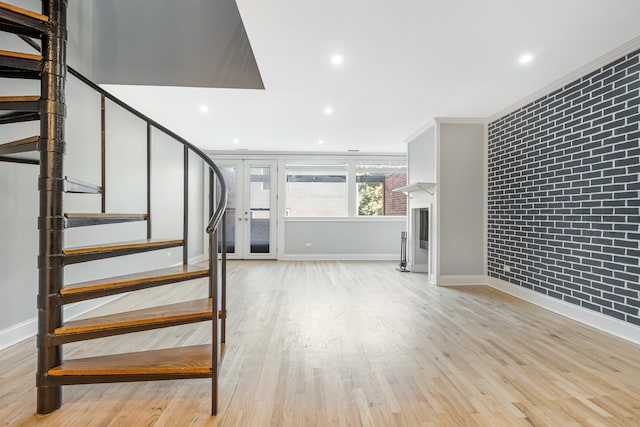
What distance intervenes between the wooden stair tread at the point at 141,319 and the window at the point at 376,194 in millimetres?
5917

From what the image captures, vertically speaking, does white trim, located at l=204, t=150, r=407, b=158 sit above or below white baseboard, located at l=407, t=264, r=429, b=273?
above

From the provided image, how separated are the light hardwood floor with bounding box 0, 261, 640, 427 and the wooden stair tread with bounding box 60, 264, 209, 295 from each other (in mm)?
653

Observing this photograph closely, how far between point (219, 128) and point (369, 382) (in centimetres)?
476

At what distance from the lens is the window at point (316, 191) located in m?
7.51

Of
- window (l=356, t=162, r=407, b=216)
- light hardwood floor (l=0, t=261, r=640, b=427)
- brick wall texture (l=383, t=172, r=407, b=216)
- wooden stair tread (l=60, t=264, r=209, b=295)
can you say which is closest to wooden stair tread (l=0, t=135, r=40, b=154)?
wooden stair tread (l=60, t=264, r=209, b=295)

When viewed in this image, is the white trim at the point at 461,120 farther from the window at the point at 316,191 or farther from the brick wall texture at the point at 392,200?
the window at the point at 316,191

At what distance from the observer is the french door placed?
7.38 meters

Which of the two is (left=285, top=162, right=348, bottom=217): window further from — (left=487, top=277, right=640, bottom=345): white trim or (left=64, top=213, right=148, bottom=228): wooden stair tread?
(left=64, top=213, right=148, bottom=228): wooden stair tread

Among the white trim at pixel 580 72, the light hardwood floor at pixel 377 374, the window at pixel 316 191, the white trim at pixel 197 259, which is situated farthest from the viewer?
the window at pixel 316 191

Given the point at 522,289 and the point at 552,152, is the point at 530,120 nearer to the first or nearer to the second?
the point at 552,152

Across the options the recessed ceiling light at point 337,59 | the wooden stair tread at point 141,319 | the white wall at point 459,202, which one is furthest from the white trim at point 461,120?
the wooden stair tread at point 141,319

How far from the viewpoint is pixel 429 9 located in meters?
2.27

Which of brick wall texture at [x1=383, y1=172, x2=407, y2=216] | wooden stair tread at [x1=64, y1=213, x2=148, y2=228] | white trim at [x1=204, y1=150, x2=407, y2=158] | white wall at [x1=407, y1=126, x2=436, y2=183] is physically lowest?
wooden stair tread at [x1=64, y1=213, x2=148, y2=228]

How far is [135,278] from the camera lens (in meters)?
1.95
